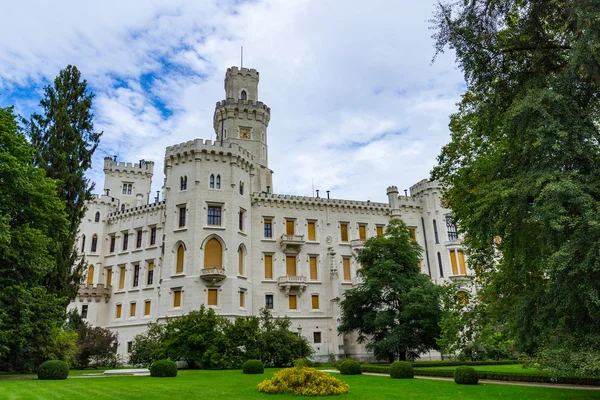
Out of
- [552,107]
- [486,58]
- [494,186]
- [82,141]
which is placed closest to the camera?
[552,107]

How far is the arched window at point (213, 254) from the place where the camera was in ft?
125

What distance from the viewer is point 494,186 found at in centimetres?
1384

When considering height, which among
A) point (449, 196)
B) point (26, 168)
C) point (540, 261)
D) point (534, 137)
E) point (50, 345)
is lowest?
point (50, 345)

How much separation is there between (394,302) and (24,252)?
2673cm

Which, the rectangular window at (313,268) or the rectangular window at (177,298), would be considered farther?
the rectangular window at (313,268)

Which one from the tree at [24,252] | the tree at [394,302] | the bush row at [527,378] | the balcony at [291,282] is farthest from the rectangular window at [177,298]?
the bush row at [527,378]

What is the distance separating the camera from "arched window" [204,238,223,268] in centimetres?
3803

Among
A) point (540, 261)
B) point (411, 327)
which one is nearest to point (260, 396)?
point (540, 261)

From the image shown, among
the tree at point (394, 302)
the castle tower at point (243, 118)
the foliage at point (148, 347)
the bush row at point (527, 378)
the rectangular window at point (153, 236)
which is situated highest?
the castle tower at point (243, 118)

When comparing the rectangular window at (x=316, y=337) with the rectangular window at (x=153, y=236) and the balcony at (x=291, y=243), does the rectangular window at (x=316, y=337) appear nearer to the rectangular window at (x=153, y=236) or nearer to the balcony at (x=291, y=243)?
the balcony at (x=291, y=243)

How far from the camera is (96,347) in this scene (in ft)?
128

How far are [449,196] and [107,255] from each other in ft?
128

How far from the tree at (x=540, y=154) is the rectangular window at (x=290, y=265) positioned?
89.7 ft

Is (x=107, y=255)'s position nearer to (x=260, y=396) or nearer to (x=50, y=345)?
(x=50, y=345)
